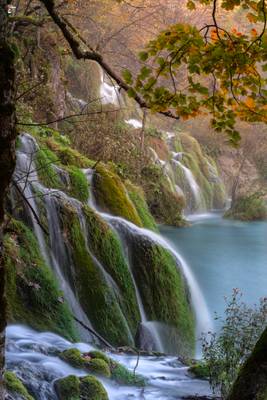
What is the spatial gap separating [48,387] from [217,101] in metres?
3.11

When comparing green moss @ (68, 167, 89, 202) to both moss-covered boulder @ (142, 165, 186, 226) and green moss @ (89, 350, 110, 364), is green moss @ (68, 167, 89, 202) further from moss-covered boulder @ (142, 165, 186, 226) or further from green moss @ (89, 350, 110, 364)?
moss-covered boulder @ (142, 165, 186, 226)

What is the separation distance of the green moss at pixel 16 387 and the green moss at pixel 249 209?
18.3 metres

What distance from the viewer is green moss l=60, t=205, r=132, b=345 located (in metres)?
6.73

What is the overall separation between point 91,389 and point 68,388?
0.26 metres

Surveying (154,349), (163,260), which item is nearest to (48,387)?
(154,349)

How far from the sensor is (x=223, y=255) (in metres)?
15.5

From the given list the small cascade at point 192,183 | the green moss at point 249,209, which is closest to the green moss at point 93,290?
the small cascade at point 192,183

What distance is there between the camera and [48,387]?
4.62 m

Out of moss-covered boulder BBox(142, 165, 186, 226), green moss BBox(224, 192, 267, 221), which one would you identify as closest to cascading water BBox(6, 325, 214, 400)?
moss-covered boulder BBox(142, 165, 186, 226)

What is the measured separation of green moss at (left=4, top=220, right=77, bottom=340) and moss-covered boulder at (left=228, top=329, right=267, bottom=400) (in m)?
3.66

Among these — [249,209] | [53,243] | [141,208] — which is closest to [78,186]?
[53,243]

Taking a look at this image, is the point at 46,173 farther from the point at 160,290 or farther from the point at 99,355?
the point at 99,355

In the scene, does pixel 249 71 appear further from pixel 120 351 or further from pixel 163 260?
pixel 163 260

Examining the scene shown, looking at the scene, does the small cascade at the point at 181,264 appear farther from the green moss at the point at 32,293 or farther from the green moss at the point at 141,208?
the green moss at the point at 32,293
